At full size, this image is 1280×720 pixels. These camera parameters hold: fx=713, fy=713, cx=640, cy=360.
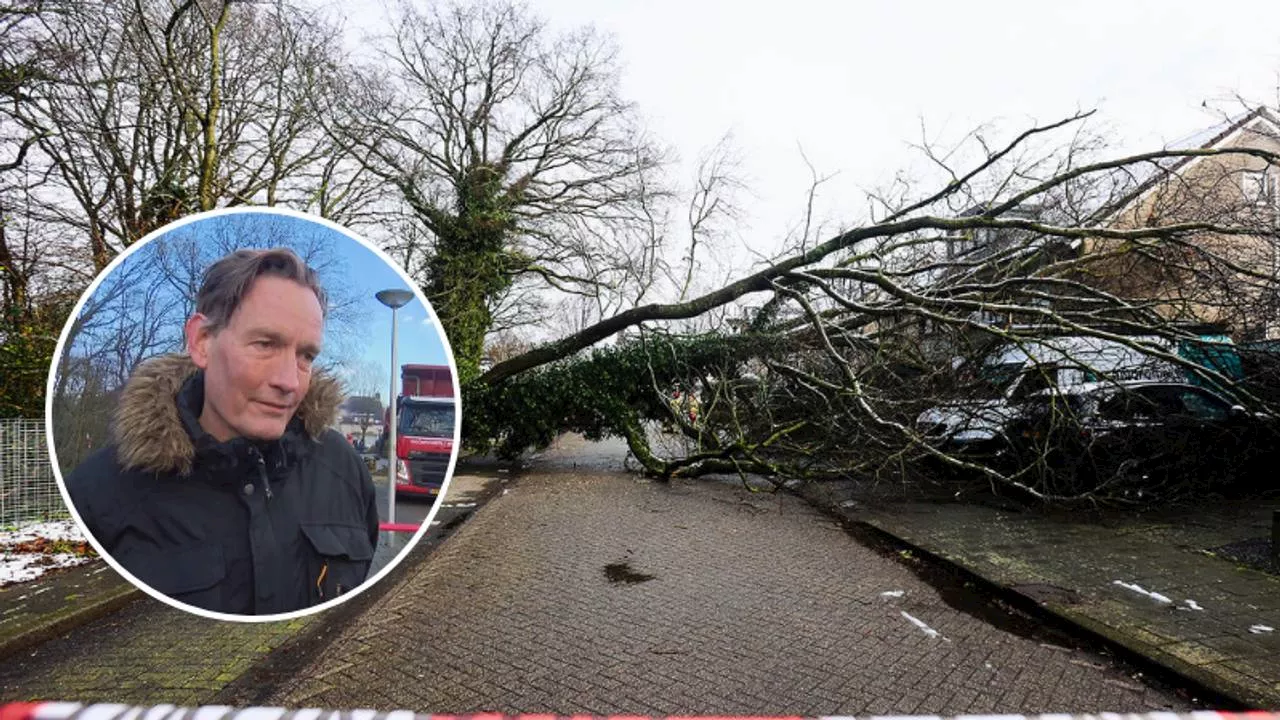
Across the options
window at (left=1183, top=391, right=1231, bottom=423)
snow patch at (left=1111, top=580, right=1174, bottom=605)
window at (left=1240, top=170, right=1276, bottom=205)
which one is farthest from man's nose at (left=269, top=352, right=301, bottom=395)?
window at (left=1240, top=170, right=1276, bottom=205)

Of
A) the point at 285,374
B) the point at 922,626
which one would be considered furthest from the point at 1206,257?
the point at 285,374

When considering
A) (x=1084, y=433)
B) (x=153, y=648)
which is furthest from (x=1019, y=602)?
(x=153, y=648)

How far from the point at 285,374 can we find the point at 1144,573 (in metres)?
6.69

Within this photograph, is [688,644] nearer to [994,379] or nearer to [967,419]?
[967,419]

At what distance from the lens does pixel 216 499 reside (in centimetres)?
143

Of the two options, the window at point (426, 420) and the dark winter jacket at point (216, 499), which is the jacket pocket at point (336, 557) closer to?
the dark winter jacket at point (216, 499)

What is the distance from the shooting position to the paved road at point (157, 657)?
360 cm

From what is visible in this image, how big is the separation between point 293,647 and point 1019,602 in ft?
16.1

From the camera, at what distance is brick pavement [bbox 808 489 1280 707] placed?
4062 mm

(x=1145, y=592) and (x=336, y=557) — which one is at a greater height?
(x=336, y=557)

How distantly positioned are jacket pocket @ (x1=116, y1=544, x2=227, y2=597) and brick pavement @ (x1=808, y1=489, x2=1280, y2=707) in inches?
177

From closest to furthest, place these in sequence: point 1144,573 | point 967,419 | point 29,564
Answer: point 1144,573 → point 29,564 → point 967,419

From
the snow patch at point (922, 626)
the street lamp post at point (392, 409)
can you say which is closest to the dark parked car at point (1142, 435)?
the snow patch at point (922, 626)

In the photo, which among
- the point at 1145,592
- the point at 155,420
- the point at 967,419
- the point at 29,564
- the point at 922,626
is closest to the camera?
the point at 155,420
